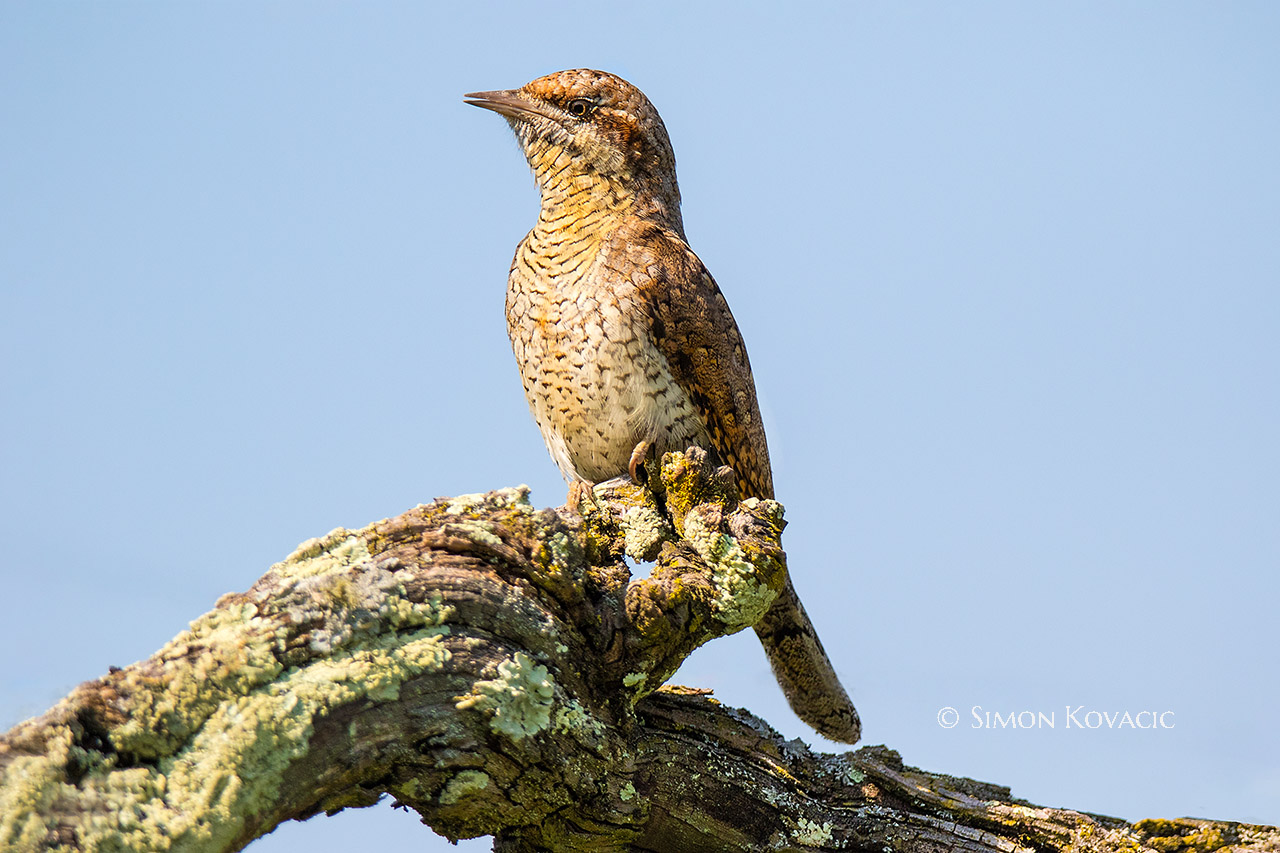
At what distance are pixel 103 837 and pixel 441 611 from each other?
36.3 inches

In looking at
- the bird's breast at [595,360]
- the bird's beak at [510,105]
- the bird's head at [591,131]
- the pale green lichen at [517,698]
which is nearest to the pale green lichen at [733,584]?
the pale green lichen at [517,698]

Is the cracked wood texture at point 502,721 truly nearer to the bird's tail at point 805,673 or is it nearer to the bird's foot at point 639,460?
the bird's foot at point 639,460

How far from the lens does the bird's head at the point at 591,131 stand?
195 inches

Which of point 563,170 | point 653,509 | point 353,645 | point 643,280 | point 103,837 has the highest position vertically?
point 563,170

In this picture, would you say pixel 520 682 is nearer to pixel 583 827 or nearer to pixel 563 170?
pixel 583 827

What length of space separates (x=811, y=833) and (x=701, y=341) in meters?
2.07

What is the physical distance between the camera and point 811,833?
3.52 m

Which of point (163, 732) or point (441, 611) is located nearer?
point (163, 732)

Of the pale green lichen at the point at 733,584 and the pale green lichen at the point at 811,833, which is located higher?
the pale green lichen at the point at 733,584

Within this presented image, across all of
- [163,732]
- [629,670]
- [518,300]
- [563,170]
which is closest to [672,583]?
[629,670]

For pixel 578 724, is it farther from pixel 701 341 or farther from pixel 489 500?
pixel 701 341

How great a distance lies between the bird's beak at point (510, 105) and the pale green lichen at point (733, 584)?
8.36 feet

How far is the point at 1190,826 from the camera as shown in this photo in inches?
151

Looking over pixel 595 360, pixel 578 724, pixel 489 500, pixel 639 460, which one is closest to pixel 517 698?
pixel 578 724
